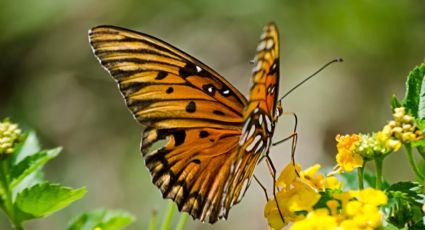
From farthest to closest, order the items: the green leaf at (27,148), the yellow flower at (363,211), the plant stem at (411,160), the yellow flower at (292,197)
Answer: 1. the green leaf at (27,148)
2. the plant stem at (411,160)
3. the yellow flower at (292,197)
4. the yellow flower at (363,211)

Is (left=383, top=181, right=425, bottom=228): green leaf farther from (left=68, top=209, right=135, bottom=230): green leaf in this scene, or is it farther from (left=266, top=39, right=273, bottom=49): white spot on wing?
(left=68, top=209, right=135, bottom=230): green leaf

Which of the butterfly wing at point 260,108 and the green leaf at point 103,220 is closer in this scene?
the butterfly wing at point 260,108

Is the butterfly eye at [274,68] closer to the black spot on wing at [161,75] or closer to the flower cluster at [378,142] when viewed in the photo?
the flower cluster at [378,142]

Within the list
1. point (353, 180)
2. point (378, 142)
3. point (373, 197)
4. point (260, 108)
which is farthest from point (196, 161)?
point (373, 197)

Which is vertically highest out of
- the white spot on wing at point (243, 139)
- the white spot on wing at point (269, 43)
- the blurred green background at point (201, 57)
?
the blurred green background at point (201, 57)

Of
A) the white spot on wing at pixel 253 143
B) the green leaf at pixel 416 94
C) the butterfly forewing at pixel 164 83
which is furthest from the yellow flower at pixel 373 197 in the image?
the butterfly forewing at pixel 164 83

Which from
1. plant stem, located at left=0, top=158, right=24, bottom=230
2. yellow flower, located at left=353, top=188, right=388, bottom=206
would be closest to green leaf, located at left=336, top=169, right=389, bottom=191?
yellow flower, located at left=353, top=188, right=388, bottom=206

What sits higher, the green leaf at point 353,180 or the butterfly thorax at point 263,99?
the butterfly thorax at point 263,99

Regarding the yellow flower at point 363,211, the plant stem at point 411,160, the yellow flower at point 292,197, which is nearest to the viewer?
the yellow flower at point 363,211
